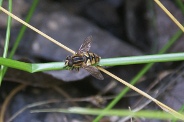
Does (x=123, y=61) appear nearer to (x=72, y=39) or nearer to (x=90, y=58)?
(x=90, y=58)

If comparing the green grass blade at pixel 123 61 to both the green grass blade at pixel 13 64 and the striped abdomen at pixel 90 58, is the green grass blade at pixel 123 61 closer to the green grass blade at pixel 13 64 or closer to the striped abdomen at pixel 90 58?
the green grass blade at pixel 13 64

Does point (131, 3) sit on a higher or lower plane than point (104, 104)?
higher

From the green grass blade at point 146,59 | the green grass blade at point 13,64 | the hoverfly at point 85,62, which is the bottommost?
the green grass blade at point 146,59


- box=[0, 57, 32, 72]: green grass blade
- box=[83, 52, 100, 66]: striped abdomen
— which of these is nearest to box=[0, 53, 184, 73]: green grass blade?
box=[0, 57, 32, 72]: green grass blade

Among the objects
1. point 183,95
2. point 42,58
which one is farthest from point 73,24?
point 183,95

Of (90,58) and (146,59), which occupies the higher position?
(90,58)

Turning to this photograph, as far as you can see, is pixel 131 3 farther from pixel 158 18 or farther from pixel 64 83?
pixel 64 83

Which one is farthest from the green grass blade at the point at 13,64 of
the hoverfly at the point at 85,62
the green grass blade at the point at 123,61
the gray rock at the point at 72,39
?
the gray rock at the point at 72,39

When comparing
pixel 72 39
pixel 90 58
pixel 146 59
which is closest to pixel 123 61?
pixel 146 59
